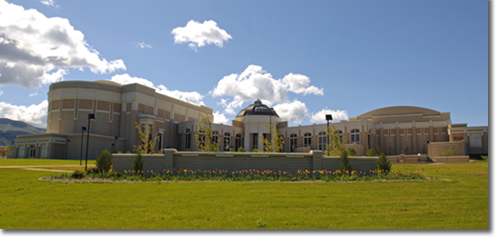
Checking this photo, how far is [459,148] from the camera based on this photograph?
151 feet

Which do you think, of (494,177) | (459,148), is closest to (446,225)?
(494,177)

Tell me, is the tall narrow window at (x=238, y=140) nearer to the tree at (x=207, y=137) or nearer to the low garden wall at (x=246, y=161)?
the tree at (x=207, y=137)

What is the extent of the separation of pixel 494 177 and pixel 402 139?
5837 cm

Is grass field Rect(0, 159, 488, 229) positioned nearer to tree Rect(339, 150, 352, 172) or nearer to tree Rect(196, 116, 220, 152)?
tree Rect(339, 150, 352, 172)

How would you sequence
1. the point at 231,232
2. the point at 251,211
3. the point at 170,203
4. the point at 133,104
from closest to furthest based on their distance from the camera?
the point at 231,232 → the point at 251,211 → the point at 170,203 → the point at 133,104

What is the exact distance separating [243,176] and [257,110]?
177ft

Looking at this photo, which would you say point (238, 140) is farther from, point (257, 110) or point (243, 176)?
point (243, 176)

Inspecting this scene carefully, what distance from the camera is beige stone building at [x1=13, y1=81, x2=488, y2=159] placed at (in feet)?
172

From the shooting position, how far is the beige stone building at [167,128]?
5250cm

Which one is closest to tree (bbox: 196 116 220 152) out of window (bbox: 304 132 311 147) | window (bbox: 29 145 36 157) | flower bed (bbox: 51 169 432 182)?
flower bed (bbox: 51 169 432 182)

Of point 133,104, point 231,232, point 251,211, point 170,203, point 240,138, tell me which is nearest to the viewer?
point 231,232

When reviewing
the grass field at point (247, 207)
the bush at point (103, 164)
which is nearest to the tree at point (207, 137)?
the bush at point (103, 164)

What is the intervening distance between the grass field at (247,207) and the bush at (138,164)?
17.1 ft

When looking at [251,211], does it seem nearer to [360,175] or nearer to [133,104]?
[360,175]
